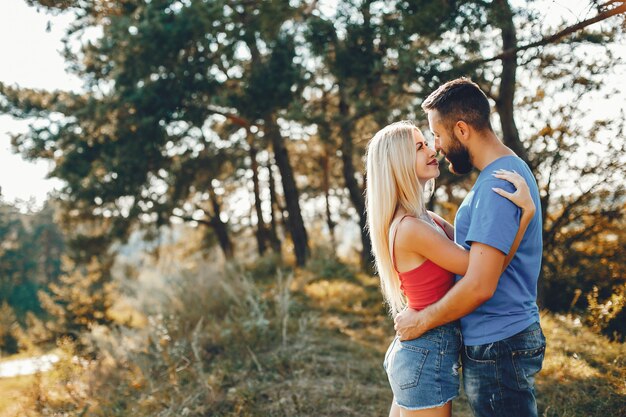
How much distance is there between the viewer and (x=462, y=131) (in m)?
2.54

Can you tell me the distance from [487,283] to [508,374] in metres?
0.42

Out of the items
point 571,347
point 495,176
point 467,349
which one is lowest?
point 571,347

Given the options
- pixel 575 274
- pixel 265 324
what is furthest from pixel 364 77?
pixel 575 274

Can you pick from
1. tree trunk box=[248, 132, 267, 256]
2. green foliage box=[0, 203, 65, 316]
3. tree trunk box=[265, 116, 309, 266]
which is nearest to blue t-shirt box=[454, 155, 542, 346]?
tree trunk box=[265, 116, 309, 266]

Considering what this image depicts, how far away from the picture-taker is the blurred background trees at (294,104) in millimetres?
7043

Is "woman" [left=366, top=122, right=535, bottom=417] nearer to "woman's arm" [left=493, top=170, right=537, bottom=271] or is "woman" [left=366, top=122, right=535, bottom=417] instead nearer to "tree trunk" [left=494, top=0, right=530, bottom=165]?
"woman's arm" [left=493, top=170, right=537, bottom=271]

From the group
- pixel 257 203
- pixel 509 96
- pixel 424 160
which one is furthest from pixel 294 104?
pixel 257 203

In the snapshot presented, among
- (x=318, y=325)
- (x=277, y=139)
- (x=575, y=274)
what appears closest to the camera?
(x=318, y=325)

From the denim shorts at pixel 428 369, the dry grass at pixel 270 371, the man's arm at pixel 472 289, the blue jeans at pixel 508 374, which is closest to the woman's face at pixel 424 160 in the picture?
the man's arm at pixel 472 289

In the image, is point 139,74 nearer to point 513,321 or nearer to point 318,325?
point 318,325

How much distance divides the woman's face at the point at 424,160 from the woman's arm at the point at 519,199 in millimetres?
352

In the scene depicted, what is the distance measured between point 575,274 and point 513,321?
7033 mm

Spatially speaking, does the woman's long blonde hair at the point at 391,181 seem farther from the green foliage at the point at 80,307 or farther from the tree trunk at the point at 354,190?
the green foliage at the point at 80,307

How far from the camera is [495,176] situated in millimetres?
2373
